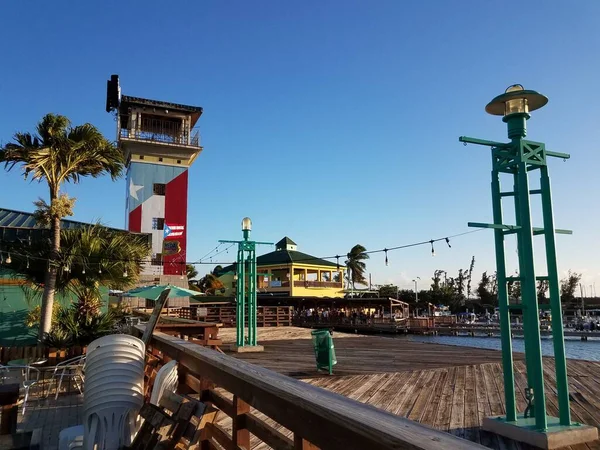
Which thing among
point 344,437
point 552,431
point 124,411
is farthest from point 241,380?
point 552,431

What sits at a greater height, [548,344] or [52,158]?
[52,158]

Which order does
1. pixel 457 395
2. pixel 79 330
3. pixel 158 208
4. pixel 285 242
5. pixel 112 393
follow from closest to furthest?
pixel 112 393 < pixel 457 395 < pixel 79 330 < pixel 158 208 < pixel 285 242

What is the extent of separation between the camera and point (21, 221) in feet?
44.5

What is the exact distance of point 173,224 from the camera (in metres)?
32.3

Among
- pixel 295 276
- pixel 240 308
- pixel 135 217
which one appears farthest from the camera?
pixel 295 276

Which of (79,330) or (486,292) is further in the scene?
(486,292)

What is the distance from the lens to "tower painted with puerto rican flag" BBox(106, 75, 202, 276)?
31797 mm

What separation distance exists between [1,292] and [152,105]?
21.6 meters

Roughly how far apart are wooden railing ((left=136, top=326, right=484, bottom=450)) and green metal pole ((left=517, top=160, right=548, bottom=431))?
252 centimetres

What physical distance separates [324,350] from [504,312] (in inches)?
164

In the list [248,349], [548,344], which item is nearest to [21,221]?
[248,349]

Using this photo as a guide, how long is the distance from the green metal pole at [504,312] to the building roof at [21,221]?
11351 millimetres

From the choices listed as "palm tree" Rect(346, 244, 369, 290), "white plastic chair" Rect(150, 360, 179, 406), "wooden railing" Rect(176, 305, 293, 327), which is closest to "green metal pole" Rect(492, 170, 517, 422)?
"white plastic chair" Rect(150, 360, 179, 406)

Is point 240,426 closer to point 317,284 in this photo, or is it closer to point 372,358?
point 372,358
